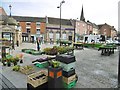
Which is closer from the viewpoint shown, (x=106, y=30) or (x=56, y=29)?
(x=56, y=29)

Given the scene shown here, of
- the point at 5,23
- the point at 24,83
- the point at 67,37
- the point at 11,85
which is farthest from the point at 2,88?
the point at 67,37

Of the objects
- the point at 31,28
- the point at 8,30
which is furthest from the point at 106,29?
the point at 8,30

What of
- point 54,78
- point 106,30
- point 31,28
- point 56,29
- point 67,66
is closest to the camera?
point 54,78

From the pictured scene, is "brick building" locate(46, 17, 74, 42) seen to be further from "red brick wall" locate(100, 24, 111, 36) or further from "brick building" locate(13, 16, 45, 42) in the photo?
"red brick wall" locate(100, 24, 111, 36)

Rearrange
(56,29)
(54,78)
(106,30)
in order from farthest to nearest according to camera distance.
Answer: (106,30) → (56,29) → (54,78)

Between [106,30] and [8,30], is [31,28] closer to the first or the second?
[8,30]

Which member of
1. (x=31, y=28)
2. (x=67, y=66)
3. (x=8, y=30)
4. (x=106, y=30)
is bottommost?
(x=67, y=66)

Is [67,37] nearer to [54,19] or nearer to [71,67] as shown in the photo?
[54,19]

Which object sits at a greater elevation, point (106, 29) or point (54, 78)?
point (106, 29)

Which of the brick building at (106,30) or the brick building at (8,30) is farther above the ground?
the brick building at (106,30)

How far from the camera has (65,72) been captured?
423cm

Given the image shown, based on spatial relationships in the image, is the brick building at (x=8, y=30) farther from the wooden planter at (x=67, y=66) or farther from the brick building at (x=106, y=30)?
the brick building at (x=106, y=30)

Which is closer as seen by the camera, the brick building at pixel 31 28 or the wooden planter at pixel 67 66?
the wooden planter at pixel 67 66

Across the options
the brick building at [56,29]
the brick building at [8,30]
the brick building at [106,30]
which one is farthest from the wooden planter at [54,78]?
the brick building at [106,30]
